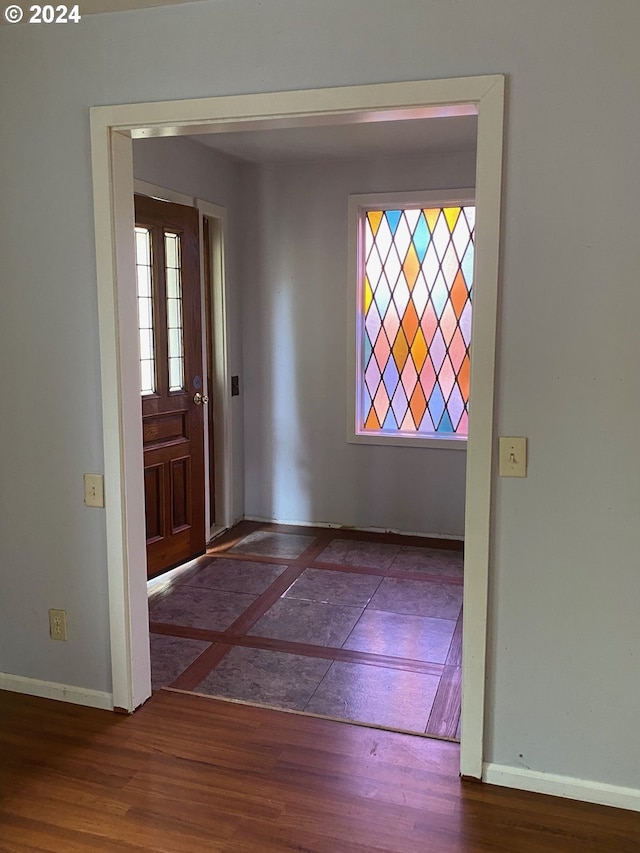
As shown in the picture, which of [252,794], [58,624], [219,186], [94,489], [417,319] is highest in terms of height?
[219,186]

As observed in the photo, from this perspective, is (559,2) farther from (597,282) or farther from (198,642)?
(198,642)

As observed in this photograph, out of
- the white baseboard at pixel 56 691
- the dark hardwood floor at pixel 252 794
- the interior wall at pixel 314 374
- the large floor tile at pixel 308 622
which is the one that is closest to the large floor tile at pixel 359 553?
the interior wall at pixel 314 374

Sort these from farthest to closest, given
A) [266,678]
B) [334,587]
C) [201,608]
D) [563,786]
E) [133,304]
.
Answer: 1. [334,587]
2. [201,608]
3. [266,678]
4. [133,304]
5. [563,786]

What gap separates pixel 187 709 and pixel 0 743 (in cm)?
63

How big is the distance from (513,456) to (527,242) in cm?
61

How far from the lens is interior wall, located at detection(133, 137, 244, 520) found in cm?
380

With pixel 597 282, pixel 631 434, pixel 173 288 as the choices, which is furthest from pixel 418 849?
pixel 173 288

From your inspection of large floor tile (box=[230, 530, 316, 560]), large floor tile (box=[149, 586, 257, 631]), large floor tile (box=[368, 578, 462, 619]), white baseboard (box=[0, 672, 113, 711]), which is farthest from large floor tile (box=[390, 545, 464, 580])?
white baseboard (box=[0, 672, 113, 711])

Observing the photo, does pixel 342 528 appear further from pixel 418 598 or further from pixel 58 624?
pixel 58 624

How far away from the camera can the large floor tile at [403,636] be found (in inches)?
124

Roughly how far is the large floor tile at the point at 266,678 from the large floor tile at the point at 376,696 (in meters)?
0.06

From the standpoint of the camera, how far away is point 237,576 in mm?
4070

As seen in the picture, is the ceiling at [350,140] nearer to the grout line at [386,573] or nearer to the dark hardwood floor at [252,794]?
the grout line at [386,573]

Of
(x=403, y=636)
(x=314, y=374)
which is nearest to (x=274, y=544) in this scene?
(x=314, y=374)
